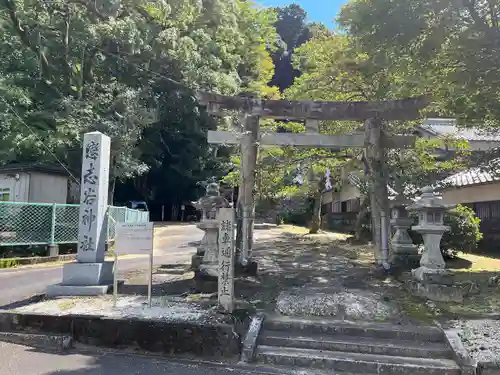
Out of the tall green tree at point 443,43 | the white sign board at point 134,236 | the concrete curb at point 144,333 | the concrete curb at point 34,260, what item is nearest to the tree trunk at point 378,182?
the tall green tree at point 443,43

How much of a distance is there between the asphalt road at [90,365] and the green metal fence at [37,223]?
694 cm

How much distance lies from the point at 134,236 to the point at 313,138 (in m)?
5.34

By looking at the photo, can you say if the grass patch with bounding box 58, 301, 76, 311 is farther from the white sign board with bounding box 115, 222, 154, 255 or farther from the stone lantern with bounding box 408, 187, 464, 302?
the stone lantern with bounding box 408, 187, 464, 302

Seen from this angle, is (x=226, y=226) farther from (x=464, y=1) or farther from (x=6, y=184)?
(x=6, y=184)

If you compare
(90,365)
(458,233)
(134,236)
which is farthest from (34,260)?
(458,233)

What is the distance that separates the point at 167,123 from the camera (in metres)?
32.8

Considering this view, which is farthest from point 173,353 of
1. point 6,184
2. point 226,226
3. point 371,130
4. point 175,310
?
point 6,184

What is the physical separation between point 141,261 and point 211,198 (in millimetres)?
6180

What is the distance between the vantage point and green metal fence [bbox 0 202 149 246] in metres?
13.0

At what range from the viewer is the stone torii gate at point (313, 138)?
33.0 ft

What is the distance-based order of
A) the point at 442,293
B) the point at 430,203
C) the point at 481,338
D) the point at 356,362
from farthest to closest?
the point at 430,203, the point at 442,293, the point at 481,338, the point at 356,362

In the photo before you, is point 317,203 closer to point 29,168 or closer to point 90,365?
point 29,168

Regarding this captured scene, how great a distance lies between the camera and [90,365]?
5.27 m

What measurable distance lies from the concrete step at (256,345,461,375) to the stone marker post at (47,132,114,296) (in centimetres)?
388
